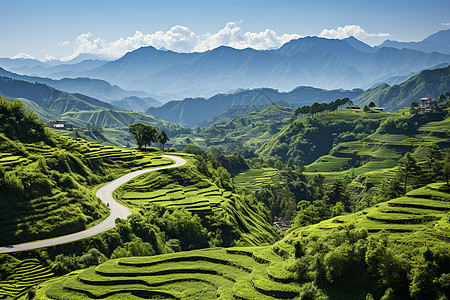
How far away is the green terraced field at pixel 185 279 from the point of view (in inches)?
1821

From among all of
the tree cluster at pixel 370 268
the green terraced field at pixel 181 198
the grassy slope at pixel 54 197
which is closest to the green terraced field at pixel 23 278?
the grassy slope at pixel 54 197

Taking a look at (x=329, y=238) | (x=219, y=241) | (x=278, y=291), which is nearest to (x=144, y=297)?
(x=278, y=291)

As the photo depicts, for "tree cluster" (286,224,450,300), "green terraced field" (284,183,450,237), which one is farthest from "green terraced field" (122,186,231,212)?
"tree cluster" (286,224,450,300)

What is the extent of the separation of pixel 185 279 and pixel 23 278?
26.9m

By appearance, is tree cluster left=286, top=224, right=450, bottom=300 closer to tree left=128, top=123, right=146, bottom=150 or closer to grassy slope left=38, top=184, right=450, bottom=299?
grassy slope left=38, top=184, right=450, bottom=299

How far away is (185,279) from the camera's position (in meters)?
51.6

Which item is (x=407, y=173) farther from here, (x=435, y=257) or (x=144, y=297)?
(x=144, y=297)

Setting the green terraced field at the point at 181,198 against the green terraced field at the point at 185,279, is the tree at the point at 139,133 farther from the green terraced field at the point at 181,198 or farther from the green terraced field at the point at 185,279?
the green terraced field at the point at 185,279

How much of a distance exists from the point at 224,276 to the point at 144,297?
12.0m

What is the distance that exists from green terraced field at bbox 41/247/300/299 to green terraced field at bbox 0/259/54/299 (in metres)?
4.17

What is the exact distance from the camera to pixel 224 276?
52.3 meters

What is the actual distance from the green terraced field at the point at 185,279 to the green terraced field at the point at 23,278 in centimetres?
417

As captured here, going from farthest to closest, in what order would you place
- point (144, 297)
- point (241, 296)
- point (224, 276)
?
point (224, 276) < point (144, 297) < point (241, 296)

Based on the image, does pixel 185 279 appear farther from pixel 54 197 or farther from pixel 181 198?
pixel 181 198
